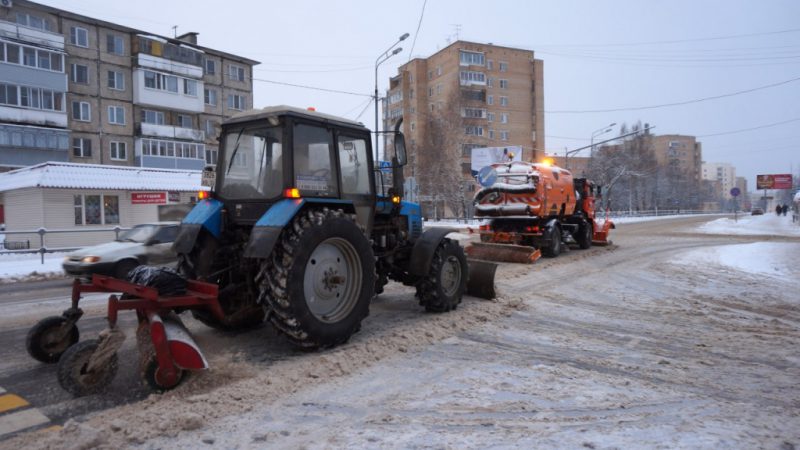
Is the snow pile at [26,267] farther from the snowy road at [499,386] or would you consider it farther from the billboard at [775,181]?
the billboard at [775,181]

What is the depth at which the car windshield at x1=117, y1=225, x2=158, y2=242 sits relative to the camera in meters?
11.6

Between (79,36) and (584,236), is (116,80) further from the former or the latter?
(584,236)

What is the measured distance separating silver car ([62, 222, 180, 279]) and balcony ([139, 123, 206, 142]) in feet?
94.3

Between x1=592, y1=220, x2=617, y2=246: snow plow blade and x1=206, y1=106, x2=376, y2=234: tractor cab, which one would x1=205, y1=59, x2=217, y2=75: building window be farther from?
x1=206, y1=106, x2=376, y2=234: tractor cab

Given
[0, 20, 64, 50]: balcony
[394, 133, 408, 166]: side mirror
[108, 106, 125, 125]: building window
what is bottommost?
[394, 133, 408, 166]: side mirror

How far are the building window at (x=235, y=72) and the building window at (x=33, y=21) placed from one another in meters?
13.6

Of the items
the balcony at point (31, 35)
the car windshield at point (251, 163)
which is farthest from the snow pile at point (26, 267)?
the balcony at point (31, 35)

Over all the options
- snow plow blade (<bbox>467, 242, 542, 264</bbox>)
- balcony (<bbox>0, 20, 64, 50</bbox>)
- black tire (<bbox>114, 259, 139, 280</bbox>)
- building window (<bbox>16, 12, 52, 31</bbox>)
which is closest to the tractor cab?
black tire (<bbox>114, 259, 139, 280</bbox>)

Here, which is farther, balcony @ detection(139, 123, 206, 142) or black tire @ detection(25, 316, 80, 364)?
balcony @ detection(139, 123, 206, 142)

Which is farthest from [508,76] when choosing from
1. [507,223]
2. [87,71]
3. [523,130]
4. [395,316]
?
[395,316]

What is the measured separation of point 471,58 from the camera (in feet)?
201

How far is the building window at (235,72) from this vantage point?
1750 inches

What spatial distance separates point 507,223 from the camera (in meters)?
14.6

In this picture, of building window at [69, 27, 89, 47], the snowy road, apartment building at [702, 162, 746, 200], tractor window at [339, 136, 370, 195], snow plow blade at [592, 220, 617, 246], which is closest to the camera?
the snowy road
